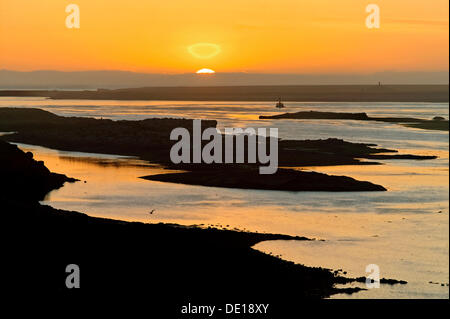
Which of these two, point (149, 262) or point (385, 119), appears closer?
point (149, 262)

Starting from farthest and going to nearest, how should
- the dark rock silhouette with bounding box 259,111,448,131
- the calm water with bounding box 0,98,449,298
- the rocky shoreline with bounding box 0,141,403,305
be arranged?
1. the dark rock silhouette with bounding box 259,111,448,131
2. the calm water with bounding box 0,98,449,298
3. the rocky shoreline with bounding box 0,141,403,305

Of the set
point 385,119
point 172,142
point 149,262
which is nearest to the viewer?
point 149,262

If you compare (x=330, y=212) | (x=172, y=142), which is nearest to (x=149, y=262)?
(x=330, y=212)

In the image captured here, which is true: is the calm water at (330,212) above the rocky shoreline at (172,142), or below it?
below

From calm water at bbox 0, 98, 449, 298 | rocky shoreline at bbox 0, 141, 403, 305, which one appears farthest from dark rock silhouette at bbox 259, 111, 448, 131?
rocky shoreline at bbox 0, 141, 403, 305

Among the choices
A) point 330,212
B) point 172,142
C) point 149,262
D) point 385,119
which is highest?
point 385,119

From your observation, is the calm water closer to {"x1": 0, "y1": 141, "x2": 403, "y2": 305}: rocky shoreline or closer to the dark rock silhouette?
{"x1": 0, "y1": 141, "x2": 403, "y2": 305}: rocky shoreline

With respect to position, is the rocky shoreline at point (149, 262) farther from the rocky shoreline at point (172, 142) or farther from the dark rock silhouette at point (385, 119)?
the dark rock silhouette at point (385, 119)

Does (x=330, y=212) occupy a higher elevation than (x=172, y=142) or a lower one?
lower

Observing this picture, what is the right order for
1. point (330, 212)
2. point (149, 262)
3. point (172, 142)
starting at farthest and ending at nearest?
point (172, 142) < point (330, 212) < point (149, 262)

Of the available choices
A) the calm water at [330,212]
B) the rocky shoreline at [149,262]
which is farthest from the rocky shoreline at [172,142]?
the rocky shoreline at [149,262]

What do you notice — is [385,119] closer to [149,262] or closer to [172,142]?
[172,142]

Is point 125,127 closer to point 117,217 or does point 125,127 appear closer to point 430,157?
point 430,157

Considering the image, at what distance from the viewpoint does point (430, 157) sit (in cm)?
7006
